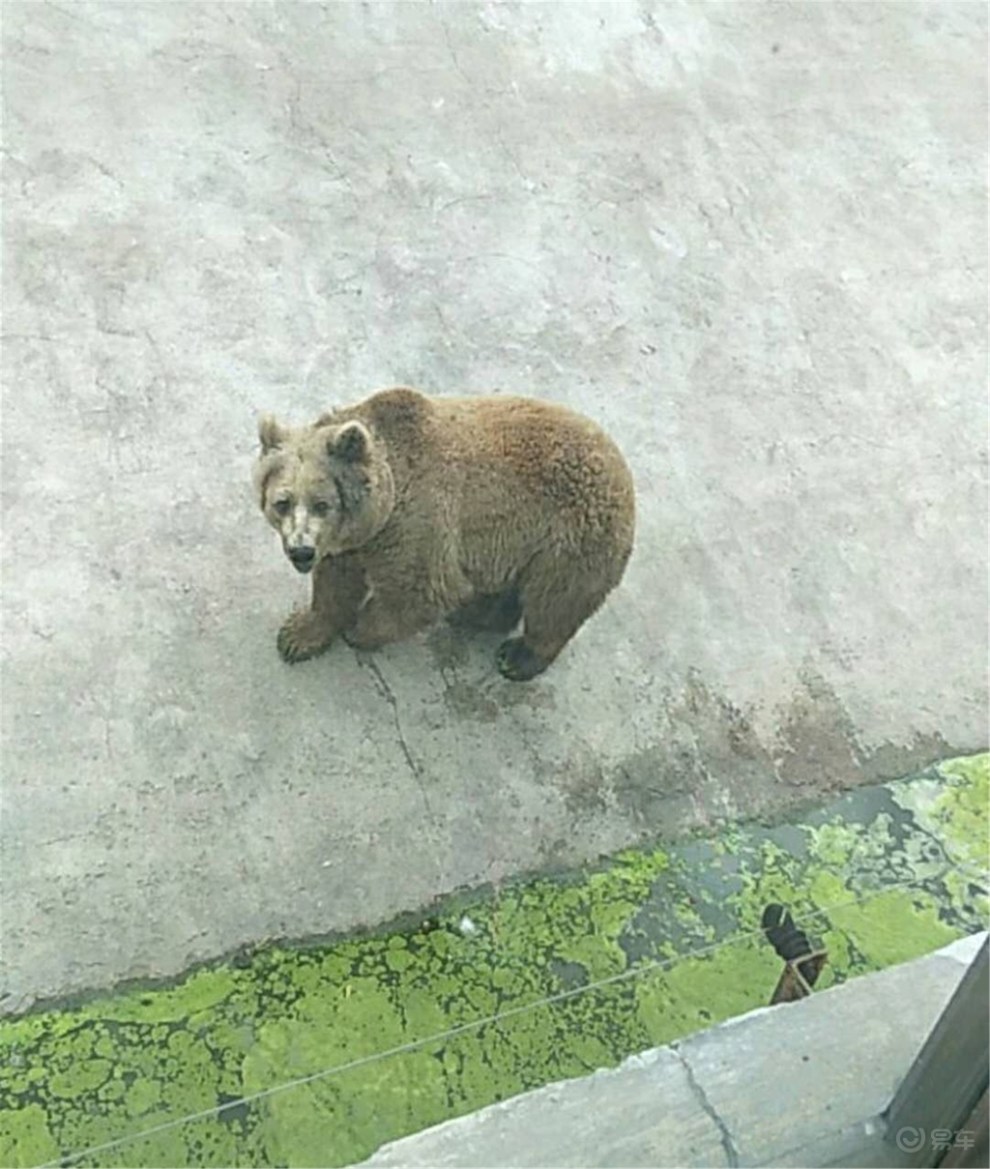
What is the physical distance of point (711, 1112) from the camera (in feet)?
8.57

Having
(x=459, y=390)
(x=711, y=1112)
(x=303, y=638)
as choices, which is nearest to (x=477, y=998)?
(x=711, y=1112)

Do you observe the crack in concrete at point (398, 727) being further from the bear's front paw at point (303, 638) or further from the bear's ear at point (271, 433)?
the bear's ear at point (271, 433)

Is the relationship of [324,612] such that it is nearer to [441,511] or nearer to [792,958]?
[441,511]

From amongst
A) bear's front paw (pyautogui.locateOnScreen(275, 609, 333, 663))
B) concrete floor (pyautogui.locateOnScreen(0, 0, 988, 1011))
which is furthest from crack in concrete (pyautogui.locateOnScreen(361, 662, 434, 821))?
bear's front paw (pyautogui.locateOnScreen(275, 609, 333, 663))

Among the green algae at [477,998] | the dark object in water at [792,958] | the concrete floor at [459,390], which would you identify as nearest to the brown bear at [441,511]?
the concrete floor at [459,390]

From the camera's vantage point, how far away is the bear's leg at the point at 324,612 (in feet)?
12.2

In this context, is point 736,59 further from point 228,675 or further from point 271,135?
point 228,675

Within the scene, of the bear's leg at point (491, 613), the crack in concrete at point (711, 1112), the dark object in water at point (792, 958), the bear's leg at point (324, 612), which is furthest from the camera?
the bear's leg at point (491, 613)

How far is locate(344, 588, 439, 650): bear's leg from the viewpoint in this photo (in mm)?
3691

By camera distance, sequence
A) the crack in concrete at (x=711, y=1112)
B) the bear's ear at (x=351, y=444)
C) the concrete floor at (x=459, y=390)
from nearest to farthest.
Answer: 1. the crack in concrete at (x=711, y=1112)
2. the bear's ear at (x=351, y=444)
3. the concrete floor at (x=459, y=390)

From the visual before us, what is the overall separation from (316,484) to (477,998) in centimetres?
124

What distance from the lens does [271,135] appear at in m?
5.09

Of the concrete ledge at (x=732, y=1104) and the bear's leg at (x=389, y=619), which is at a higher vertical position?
the concrete ledge at (x=732, y=1104)

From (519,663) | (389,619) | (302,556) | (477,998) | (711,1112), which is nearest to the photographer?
(711,1112)
